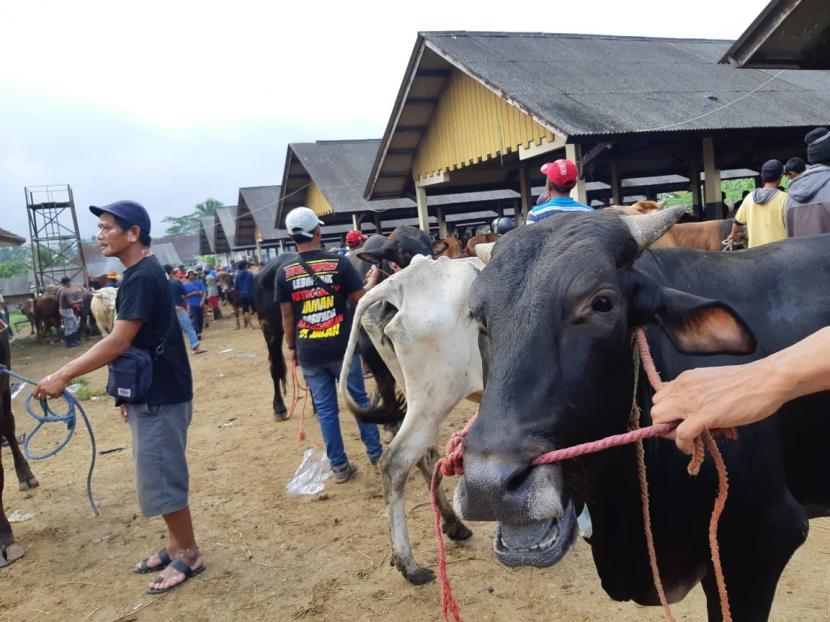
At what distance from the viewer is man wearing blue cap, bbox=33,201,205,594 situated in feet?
10.6

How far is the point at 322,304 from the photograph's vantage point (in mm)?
4695

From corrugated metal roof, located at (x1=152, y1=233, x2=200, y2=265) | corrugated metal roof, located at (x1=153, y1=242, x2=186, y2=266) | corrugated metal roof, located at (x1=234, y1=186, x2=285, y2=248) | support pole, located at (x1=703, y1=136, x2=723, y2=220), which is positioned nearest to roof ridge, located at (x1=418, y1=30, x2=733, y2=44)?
support pole, located at (x1=703, y1=136, x2=723, y2=220)

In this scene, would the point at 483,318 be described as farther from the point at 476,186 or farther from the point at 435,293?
the point at 476,186

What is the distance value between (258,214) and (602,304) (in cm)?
2506

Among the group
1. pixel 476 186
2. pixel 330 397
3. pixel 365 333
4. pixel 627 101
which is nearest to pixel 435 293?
pixel 365 333

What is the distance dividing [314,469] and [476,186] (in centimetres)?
1094

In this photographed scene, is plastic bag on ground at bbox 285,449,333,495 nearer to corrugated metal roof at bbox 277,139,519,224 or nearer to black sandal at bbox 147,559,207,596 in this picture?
black sandal at bbox 147,559,207,596

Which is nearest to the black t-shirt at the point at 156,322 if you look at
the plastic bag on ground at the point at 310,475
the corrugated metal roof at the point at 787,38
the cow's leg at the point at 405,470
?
the cow's leg at the point at 405,470

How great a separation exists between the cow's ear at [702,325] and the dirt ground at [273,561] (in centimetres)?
72

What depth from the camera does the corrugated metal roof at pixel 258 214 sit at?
80.6ft

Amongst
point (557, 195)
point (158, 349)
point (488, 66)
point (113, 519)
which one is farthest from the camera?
point (488, 66)

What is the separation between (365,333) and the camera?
4355 mm

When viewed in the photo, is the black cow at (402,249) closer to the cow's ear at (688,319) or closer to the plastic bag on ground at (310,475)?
the plastic bag on ground at (310,475)

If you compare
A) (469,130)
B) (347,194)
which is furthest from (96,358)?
(347,194)
